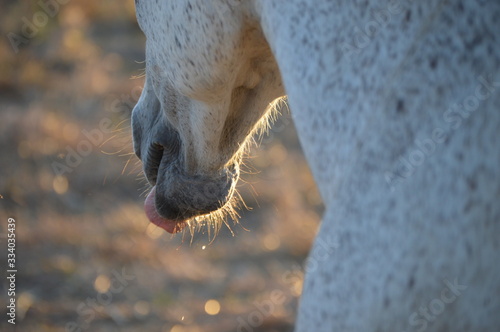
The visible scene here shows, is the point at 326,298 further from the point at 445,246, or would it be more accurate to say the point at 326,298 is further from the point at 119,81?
the point at 119,81

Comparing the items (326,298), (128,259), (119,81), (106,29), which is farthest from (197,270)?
(106,29)

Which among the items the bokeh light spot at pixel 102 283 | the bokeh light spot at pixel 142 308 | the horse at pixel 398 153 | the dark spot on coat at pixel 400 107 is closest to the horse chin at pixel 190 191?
the horse at pixel 398 153

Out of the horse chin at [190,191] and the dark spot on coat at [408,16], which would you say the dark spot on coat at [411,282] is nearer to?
the dark spot on coat at [408,16]

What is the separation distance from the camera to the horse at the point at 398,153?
3.81ft

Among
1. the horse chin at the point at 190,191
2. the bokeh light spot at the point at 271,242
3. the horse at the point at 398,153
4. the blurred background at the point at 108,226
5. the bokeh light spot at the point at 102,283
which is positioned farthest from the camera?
the bokeh light spot at the point at 271,242

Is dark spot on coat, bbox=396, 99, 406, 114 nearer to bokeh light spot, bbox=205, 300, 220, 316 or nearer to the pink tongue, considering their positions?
the pink tongue

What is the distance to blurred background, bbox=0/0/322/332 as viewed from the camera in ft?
11.6

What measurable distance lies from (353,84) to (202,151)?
67cm

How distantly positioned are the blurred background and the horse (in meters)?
1.57

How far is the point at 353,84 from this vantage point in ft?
4.17

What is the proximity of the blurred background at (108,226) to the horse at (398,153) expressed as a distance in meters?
1.57

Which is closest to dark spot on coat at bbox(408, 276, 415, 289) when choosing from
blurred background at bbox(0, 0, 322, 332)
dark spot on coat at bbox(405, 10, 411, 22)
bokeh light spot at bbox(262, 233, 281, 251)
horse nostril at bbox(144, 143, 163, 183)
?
dark spot on coat at bbox(405, 10, 411, 22)

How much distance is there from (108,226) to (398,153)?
3099 millimetres

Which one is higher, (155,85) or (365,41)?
(365,41)
